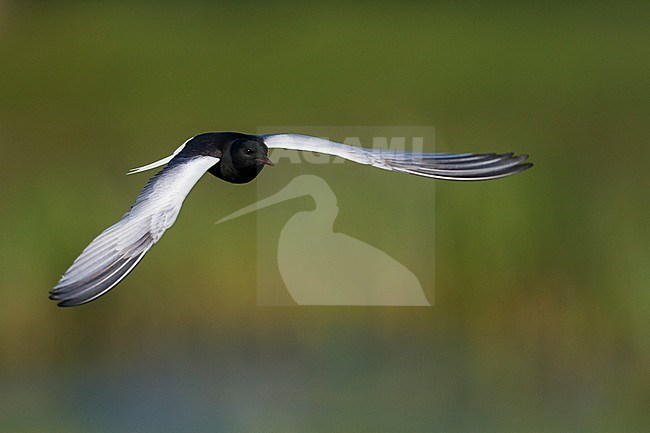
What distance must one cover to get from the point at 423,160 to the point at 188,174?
43 centimetres

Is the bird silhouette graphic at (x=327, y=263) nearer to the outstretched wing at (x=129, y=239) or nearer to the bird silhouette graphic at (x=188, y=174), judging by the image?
the bird silhouette graphic at (x=188, y=174)

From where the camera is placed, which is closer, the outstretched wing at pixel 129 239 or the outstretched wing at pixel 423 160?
the outstretched wing at pixel 129 239

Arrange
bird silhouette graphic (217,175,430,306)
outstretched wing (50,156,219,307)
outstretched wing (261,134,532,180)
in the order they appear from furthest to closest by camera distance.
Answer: bird silhouette graphic (217,175,430,306)
outstretched wing (261,134,532,180)
outstretched wing (50,156,219,307)

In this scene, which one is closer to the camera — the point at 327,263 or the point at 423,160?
the point at 423,160

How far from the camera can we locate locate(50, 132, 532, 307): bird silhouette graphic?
1789 mm

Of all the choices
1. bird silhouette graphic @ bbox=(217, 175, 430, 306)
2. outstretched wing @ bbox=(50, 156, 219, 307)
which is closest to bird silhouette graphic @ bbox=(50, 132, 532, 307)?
outstretched wing @ bbox=(50, 156, 219, 307)

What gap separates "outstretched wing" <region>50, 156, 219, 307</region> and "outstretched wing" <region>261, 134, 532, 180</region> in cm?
22

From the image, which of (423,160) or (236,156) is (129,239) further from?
(423,160)

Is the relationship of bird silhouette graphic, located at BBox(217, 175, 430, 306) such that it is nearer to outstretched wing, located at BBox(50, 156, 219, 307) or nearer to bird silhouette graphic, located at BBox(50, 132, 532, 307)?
bird silhouette graphic, located at BBox(50, 132, 532, 307)

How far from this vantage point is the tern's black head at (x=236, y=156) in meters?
2.13

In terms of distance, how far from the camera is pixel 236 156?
7.00ft

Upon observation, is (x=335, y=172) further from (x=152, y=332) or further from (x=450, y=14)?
(x=450, y=14)

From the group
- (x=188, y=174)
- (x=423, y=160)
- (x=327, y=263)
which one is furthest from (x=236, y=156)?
(x=327, y=263)

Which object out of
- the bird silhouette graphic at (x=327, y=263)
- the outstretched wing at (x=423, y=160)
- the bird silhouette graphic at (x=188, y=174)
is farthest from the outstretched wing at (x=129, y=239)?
the bird silhouette graphic at (x=327, y=263)
